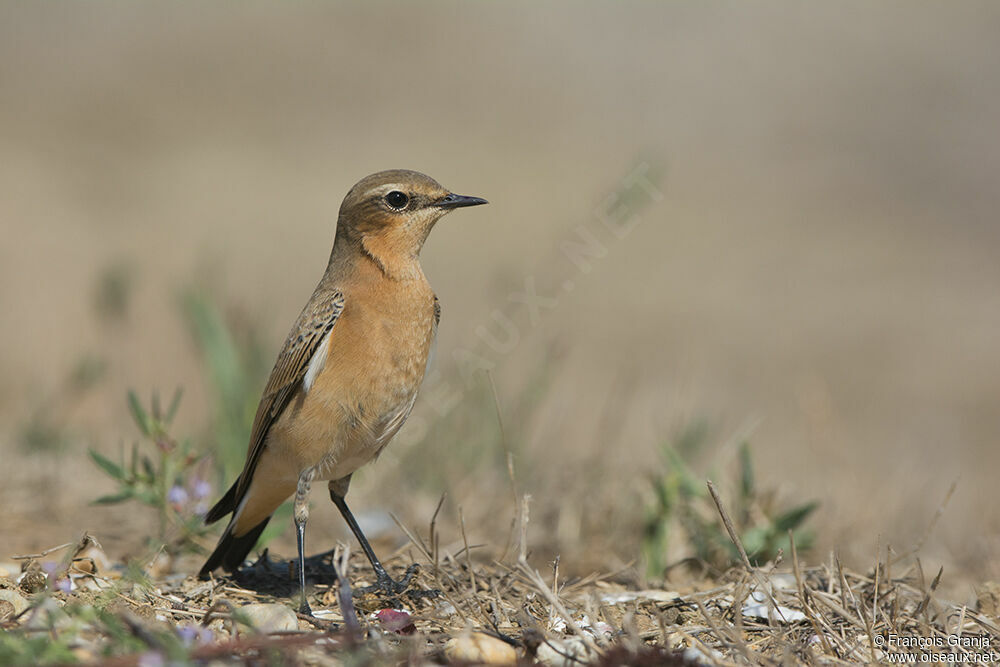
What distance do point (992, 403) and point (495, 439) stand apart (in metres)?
8.21

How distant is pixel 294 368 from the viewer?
5.27 meters

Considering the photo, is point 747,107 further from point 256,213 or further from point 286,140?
point 256,213

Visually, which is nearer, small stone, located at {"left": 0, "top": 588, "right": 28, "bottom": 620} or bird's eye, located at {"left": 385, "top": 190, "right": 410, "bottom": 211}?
small stone, located at {"left": 0, "top": 588, "right": 28, "bottom": 620}

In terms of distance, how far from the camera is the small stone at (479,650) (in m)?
3.65

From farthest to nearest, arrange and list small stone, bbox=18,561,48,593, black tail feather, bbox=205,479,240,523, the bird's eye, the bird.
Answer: the bird's eye
black tail feather, bbox=205,479,240,523
the bird
small stone, bbox=18,561,48,593

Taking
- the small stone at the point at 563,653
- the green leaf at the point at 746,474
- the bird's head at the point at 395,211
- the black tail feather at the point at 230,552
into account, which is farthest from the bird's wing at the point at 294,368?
the green leaf at the point at 746,474

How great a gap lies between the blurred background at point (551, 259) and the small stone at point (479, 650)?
132 cm

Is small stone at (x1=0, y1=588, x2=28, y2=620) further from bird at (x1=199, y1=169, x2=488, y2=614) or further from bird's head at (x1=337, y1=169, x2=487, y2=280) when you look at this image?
bird's head at (x1=337, y1=169, x2=487, y2=280)

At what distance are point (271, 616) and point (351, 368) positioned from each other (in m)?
1.32

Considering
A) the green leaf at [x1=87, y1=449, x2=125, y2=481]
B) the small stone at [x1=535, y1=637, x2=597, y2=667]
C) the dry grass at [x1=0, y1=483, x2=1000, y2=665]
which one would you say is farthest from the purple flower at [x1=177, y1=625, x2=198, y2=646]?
the green leaf at [x1=87, y1=449, x2=125, y2=481]

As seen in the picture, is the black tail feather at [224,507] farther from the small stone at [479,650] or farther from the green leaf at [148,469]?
the small stone at [479,650]

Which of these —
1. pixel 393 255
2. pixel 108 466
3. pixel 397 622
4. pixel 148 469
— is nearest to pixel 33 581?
pixel 108 466

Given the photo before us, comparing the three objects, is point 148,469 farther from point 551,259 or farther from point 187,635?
point 551,259

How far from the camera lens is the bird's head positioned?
18.0ft
